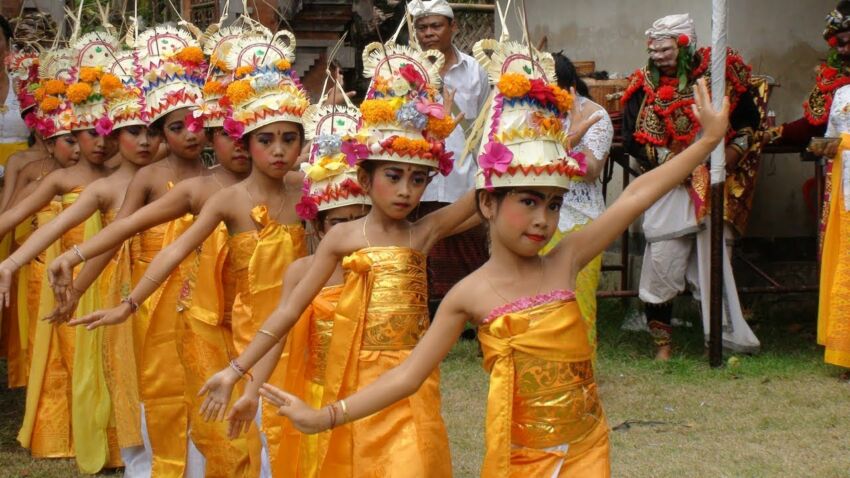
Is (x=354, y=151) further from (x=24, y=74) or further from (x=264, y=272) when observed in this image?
(x=24, y=74)

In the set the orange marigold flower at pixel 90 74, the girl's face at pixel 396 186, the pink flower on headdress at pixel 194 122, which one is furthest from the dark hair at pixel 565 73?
the orange marigold flower at pixel 90 74

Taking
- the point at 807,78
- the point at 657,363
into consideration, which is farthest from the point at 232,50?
the point at 807,78

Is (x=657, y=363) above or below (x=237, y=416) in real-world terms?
below

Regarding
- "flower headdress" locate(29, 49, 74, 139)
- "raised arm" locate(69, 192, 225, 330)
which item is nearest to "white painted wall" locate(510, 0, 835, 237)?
"flower headdress" locate(29, 49, 74, 139)

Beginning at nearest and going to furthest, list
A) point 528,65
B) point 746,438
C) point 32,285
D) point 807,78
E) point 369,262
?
1. point 528,65
2. point 369,262
3. point 746,438
4. point 32,285
5. point 807,78

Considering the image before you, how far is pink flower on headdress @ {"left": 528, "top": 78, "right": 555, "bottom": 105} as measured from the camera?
408 cm

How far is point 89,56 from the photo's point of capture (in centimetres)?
714

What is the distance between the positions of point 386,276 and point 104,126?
2.72 m

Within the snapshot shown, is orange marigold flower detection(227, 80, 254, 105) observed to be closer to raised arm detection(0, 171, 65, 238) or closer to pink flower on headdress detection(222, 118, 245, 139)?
pink flower on headdress detection(222, 118, 245, 139)

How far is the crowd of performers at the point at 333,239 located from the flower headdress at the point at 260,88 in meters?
0.01

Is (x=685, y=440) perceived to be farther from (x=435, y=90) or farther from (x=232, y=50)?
(x=232, y=50)

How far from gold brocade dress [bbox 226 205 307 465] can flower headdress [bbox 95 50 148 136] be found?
1241 millimetres

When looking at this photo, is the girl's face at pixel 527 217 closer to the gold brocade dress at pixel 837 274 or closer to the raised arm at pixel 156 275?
the raised arm at pixel 156 275

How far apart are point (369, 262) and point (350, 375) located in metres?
0.44
